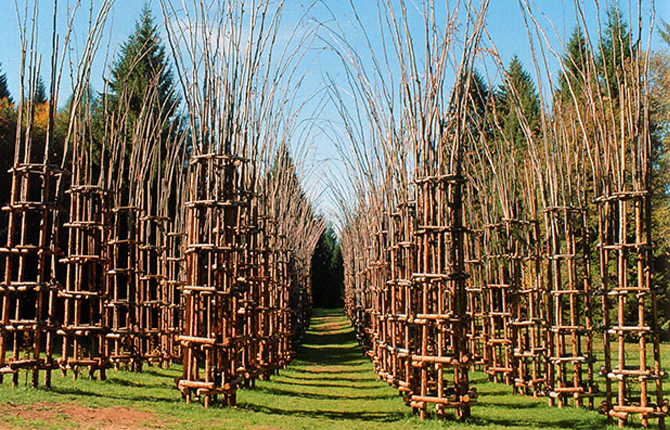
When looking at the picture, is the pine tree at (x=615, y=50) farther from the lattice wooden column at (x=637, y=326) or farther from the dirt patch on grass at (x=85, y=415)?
the dirt patch on grass at (x=85, y=415)

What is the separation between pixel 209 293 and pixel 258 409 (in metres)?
1.62

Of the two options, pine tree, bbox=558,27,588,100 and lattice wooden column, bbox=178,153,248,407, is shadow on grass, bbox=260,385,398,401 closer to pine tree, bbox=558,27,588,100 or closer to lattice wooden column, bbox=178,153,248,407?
lattice wooden column, bbox=178,153,248,407

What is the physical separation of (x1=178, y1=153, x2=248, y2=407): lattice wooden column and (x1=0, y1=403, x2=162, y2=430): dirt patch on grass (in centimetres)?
77

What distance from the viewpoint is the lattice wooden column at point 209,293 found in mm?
7230

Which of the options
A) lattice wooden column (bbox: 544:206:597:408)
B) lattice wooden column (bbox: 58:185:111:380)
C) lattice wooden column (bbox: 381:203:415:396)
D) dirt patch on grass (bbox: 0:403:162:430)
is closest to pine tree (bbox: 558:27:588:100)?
lattice wooden column (bbox: 544:206:597:408)

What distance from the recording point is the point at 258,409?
25.0 feet

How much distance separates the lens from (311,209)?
25.7 metres

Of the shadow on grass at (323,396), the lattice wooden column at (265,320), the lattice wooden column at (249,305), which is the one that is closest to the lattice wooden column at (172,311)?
the lattice wooden column at (265,320)

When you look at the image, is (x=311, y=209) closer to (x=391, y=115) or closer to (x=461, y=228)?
(x=391, y=115)

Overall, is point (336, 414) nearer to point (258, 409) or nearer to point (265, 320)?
point (258, 409)

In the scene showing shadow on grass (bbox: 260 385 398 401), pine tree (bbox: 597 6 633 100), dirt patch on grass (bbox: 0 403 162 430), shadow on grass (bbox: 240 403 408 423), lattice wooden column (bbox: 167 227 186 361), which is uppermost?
pine tree (bbox: 597 6 633 100)

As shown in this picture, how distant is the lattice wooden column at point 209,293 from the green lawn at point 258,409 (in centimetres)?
32

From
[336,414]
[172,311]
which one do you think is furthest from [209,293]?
[172,311]

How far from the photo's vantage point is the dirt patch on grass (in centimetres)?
602
